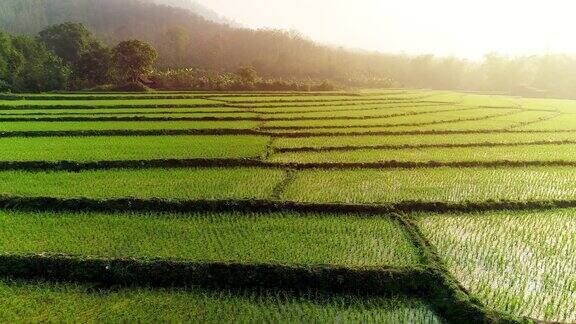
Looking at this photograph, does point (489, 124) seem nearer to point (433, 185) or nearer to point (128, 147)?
point (433, 185)

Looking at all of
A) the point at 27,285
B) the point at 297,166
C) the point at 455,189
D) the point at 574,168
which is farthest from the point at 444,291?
the point at 574,168

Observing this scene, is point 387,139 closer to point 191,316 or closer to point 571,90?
point 191,316

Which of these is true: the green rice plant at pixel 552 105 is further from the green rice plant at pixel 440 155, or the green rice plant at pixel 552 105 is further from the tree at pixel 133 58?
the tree at pixel 133 58

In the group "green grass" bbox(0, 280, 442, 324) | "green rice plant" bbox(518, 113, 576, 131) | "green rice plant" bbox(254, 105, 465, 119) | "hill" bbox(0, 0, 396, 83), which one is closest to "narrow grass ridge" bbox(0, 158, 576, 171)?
"green grass" bbox(0, 280, 442, 324)

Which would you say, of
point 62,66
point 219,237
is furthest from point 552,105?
point 62,66

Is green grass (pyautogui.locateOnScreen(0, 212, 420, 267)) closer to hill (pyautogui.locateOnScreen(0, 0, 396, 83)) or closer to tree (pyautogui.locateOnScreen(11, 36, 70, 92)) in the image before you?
tree (pyautogui.locateOnScreen(11, 36, 70, 92))

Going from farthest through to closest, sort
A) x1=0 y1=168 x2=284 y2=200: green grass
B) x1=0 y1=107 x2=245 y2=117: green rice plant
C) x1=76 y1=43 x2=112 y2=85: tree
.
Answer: x1=76 y1=43 x2=112 y2=85: tree < x1=0 y1=107 x2=245 y2=117: green rice plant < x1=0 y1=168 x2=284 y2=200: green grass

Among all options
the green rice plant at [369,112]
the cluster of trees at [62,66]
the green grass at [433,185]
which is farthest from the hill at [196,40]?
the green grass at [433,185]
